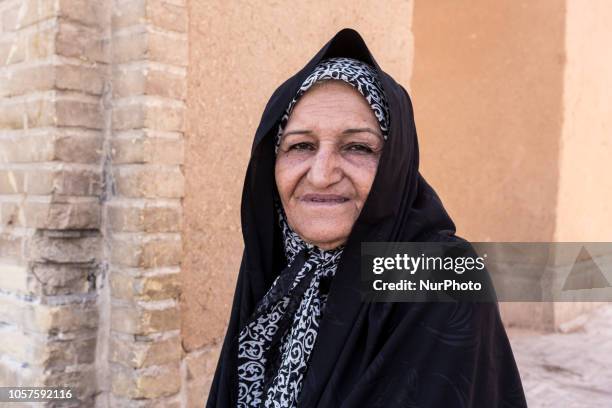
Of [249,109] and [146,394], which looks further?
[249,109]

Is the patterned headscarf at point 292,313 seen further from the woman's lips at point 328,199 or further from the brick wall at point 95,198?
the brick wall at point 95,198

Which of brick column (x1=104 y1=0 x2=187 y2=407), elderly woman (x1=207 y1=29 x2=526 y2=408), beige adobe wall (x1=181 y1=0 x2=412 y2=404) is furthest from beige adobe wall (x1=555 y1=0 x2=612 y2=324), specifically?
elderly woman (x1=207 y1=29 x2=526 y2=408)

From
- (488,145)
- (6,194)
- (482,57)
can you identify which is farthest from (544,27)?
(6,194)

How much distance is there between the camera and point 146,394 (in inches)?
86.1

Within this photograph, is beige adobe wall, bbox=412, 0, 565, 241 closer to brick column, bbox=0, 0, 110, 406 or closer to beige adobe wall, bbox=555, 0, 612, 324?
beige adobe wall, bbox=555, 0, 612, 324

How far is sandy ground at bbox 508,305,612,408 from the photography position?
3.72 metres

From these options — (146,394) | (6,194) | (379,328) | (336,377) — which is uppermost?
(6,194)

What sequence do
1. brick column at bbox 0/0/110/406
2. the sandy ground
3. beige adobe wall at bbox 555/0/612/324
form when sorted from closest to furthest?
brick column at bbox 0/0/110/406 < the sandy ground < beige adobe wall at bbox 555/0/612/324

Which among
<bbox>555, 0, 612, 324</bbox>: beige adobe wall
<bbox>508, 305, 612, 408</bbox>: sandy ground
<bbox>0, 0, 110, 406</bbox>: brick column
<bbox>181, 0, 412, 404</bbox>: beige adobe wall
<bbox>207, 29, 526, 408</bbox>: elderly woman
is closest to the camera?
<bbox>207, 29, 526, 408</bbox>: elderly woman

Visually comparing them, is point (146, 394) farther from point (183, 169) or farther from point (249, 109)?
point (249, 109)

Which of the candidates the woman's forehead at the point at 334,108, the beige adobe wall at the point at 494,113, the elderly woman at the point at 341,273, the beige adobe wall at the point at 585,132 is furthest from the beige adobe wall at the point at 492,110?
the woman's forehead at the point at 334,108

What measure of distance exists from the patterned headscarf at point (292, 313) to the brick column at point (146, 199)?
0.67 metres

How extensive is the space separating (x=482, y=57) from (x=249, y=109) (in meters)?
3.45

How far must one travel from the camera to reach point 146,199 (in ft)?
7.09
